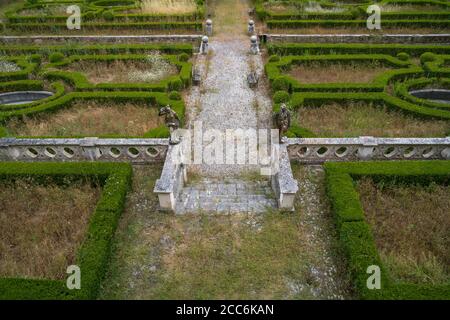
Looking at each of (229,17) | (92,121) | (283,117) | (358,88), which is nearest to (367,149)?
(283,117)

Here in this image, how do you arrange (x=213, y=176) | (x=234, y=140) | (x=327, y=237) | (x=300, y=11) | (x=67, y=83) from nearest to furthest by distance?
(x=327, y=237), (x=213, y=176), (x=234, y=140), (x=67, y=83), (x=300, y=11)

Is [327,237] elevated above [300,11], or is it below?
below

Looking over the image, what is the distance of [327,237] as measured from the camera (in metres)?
8.98

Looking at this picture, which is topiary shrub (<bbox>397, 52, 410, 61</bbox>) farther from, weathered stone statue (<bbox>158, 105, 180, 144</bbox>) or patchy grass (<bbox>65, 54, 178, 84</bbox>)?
weathered stone statue (<bbox>158, 105, 180, 144</bbox>)

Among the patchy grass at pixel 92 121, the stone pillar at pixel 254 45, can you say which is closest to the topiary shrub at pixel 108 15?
the stone pillar at pixel 254 45

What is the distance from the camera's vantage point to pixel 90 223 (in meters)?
Answer: 8.60

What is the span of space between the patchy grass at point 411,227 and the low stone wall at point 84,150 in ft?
21.4

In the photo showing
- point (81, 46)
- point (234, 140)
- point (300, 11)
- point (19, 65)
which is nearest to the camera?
point (234, 140)

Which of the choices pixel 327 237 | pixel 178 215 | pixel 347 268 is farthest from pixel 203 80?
pixel 347 268

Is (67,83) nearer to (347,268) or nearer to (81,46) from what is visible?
(81,46)

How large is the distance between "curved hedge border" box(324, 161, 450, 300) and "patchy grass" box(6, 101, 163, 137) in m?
7.15

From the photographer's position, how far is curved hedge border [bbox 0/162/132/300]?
7.07 meters
